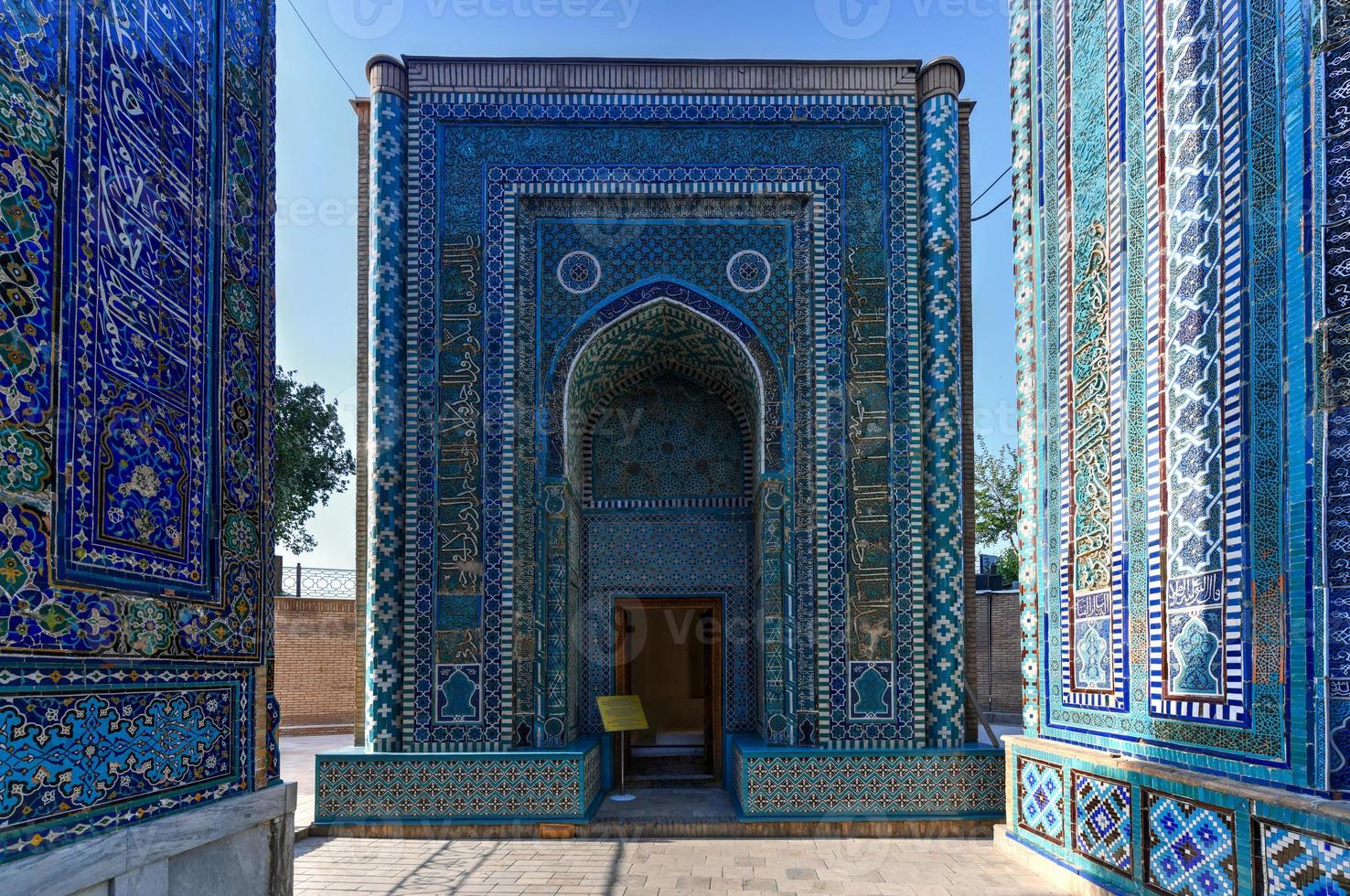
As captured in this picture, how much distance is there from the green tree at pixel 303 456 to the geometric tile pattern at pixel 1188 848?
1230 cm

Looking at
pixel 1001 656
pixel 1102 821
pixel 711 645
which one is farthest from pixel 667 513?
pixel 1001 656

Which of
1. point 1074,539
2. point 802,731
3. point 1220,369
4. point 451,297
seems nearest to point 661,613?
point 802,731

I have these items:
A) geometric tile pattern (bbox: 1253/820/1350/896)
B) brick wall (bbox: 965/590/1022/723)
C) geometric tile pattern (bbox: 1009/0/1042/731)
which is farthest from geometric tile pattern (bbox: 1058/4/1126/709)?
brick wall (bbox: 965/590/1022/723)

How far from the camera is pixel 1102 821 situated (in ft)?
16.1

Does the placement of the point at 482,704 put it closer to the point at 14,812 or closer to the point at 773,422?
the point at 773,422

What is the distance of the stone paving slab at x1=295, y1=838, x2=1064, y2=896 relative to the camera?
572cm

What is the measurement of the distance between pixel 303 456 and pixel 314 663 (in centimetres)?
302

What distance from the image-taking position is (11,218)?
7.99 feet

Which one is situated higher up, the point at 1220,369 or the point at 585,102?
the point at 585,102

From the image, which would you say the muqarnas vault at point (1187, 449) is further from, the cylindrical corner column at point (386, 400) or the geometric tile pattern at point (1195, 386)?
the cylindrical corner column at point (386, 400)

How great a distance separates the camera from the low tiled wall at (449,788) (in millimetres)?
7207

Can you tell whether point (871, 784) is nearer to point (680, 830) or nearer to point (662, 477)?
point (680, 830)

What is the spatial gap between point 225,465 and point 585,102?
5.79 metres

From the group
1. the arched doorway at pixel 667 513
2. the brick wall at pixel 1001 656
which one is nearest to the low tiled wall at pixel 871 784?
the arched doorway at pixel 667 513
